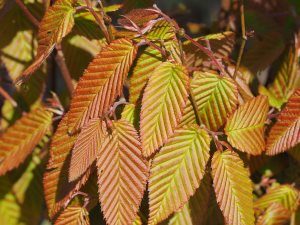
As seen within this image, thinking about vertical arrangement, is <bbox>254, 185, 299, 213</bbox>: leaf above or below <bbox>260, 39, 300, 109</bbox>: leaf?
below

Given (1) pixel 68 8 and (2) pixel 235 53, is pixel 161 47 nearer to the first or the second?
(1) pixel 68 8

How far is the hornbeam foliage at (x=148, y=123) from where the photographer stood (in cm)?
88

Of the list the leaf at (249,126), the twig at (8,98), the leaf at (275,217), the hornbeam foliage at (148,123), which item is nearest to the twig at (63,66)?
the hornbeam foliage at (148,123)

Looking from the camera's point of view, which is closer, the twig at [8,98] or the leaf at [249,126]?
the leaf at [249,126]

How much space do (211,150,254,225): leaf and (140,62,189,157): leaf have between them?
0.39 feet

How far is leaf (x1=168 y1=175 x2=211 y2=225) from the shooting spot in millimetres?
1021

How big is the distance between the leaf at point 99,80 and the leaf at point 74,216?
6.7 inches

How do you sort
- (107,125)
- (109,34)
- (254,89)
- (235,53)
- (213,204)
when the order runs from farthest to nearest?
(235,53) < (254,89) < (213,204) < (109,34) < (107,125)

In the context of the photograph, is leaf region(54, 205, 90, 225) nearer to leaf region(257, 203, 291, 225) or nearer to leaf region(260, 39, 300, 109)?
leaf region(257, 203, 291, 225)

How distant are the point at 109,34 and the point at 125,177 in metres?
0.26

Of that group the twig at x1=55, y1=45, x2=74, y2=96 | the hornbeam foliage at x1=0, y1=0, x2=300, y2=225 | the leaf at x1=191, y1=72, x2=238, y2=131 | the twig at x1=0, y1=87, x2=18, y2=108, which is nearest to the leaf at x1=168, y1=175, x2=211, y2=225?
the hornbeam foliage at x1=0, y1=0, x2=300, y2=225

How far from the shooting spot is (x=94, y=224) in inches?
46.9

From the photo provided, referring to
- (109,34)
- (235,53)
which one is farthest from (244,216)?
(235,53)

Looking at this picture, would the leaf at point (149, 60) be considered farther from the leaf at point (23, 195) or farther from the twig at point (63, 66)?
the leaf at point (23, 195)
